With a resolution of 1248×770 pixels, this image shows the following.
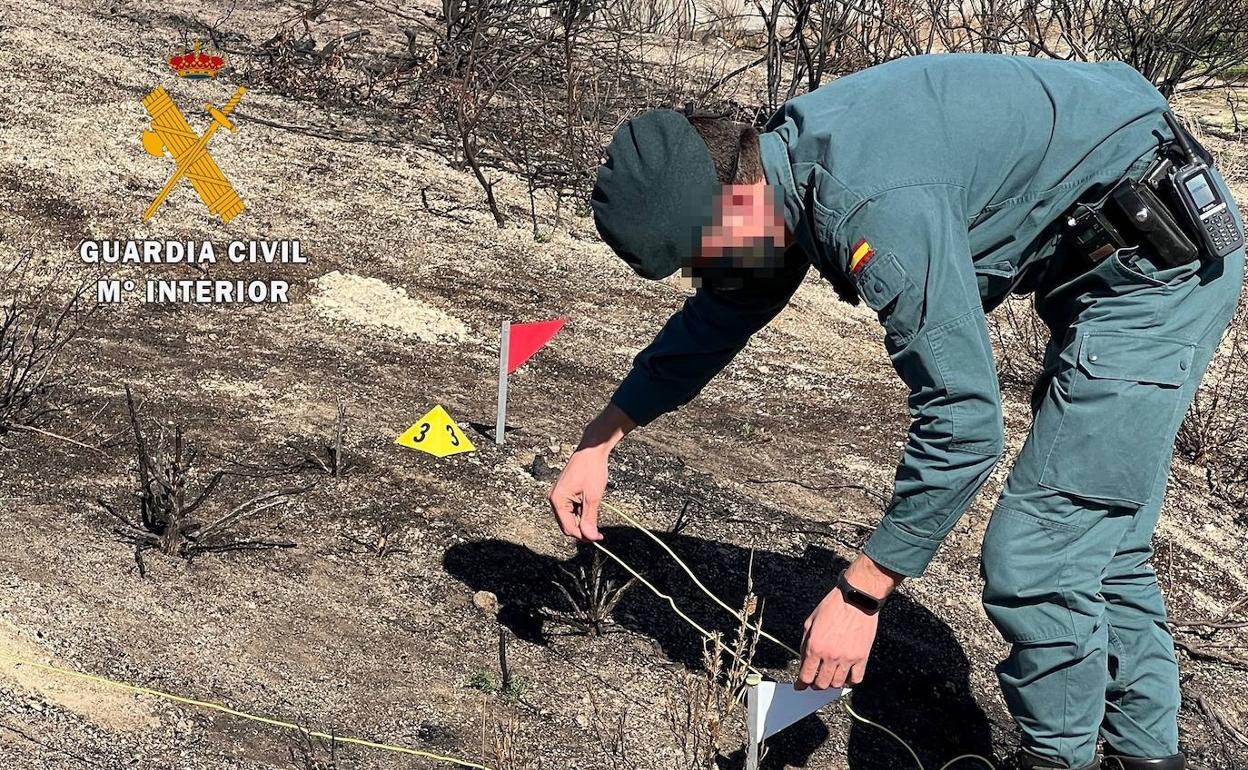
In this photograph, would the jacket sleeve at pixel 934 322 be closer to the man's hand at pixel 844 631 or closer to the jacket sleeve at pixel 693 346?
the man's hand at pixel 844 631

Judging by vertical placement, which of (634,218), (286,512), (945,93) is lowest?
(286,512)

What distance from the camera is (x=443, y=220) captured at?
19.8ft

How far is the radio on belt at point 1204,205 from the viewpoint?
2.27m

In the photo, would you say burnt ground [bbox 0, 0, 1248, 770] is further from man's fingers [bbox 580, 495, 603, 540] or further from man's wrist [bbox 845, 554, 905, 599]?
man's wrist [bbox 845, 554, 905, 599]

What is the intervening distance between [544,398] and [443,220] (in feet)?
5.79

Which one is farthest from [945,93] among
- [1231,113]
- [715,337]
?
[1231,113]

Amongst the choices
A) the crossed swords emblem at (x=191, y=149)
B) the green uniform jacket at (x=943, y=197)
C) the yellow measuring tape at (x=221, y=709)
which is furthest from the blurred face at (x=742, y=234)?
the crossed swords emblem at (x=191, y=149)

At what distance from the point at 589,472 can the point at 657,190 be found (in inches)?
33.8

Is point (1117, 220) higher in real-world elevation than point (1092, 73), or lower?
lower

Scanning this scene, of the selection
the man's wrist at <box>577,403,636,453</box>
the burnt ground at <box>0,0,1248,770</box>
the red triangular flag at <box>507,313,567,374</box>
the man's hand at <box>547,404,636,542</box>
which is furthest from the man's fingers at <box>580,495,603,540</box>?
the red triangular flag at <box>507,313,567,374</box>

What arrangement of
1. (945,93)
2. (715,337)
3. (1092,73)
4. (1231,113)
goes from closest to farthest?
(945,93) < (1092,73) < (715,337) < (1231,113)

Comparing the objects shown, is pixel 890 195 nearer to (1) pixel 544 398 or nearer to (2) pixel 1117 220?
(2) pixel 1117 220

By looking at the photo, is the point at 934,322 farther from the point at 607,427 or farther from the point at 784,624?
the point at 784,624

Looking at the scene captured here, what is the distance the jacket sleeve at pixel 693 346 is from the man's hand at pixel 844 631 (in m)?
0.62
